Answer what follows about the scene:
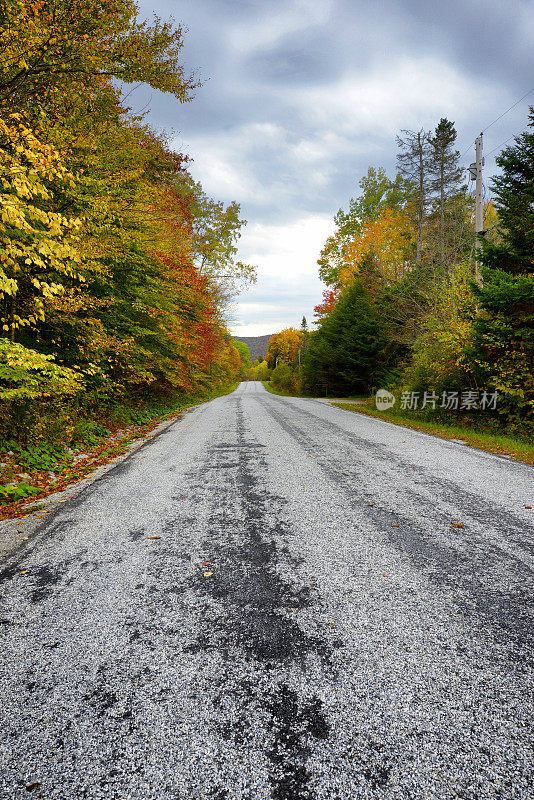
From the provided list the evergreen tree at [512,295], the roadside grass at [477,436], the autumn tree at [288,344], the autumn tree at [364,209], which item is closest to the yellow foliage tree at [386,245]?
the autumn tree at [364,209]

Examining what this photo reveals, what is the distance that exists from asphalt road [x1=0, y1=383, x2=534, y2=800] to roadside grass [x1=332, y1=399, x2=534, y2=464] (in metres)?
2.98

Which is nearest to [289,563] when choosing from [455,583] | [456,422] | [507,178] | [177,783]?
[455,583]

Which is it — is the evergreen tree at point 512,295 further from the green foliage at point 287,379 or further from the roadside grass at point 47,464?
the green foliage at point 287,379

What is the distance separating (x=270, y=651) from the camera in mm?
1707

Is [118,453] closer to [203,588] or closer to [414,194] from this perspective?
[203,588]

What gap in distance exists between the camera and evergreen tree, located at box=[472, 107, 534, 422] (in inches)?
283

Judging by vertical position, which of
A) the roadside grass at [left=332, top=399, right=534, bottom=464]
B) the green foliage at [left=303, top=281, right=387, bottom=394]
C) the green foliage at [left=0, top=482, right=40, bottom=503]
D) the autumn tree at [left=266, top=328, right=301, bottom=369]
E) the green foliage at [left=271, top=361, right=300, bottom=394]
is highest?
the autumn tree at [left=266, top=328, right=301, bottom=369]

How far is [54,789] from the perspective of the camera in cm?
113

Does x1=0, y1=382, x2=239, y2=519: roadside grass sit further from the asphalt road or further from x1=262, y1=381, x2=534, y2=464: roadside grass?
x1=262, y1=381, x2=534, y2=464: roadside grass

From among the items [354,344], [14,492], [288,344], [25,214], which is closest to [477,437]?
[14,492]

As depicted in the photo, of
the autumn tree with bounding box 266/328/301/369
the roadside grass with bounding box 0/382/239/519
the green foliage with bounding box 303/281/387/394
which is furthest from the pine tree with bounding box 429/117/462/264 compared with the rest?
the autumn tree with bounding box 266/328/301/369

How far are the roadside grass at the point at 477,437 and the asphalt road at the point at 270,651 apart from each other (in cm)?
298

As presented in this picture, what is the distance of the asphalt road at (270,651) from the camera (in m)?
1.19

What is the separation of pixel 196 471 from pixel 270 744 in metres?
3.61
